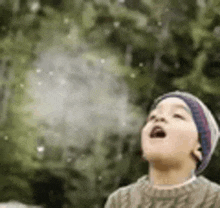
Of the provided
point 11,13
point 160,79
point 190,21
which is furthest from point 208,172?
point 11,13

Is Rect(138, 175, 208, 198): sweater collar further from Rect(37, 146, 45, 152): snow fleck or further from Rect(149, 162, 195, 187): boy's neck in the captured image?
Rect(37, 146, 45, 152): snow fleck

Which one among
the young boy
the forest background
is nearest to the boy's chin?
the young boy

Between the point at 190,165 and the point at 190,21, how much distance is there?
1.14m

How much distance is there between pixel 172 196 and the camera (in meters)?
1.22

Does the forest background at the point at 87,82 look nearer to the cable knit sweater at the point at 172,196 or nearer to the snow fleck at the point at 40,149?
the snow fleck at the point at 40,149

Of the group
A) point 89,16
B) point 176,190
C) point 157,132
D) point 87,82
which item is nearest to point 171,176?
point 176,190

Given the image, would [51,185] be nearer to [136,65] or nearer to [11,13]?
[136,65]

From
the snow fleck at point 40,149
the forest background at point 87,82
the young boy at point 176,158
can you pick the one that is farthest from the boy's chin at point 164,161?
the snow fleck at point 40,149

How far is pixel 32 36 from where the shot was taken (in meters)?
2.31

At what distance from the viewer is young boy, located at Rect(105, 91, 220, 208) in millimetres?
1216

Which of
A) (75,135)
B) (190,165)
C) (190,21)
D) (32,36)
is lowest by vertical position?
(75,135)

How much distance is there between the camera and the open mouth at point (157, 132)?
1.30m

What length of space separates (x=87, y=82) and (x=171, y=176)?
1.10 meters

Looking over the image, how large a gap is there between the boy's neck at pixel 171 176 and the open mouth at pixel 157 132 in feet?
0.42
